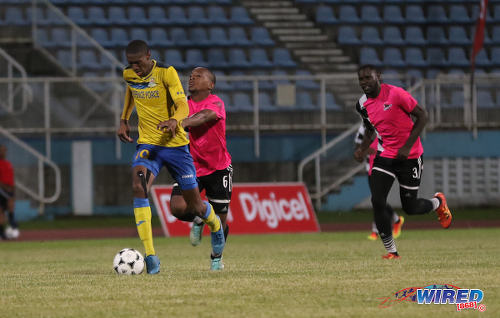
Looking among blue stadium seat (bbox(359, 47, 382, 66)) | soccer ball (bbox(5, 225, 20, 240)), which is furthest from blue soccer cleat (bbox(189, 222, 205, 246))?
blue stadium seat (bbox(359, 47, 382, 66))

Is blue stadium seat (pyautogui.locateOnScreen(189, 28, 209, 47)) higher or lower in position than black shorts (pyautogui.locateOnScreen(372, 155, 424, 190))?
higher

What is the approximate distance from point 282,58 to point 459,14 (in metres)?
5.46

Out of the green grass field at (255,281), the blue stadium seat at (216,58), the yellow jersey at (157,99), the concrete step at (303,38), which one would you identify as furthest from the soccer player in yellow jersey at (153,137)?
the concrete step at (303,38)

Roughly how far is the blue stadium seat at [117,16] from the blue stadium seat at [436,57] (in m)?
8.29

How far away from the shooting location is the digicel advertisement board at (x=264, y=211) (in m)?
17.1

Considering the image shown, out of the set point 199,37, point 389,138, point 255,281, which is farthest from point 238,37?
point 255,281

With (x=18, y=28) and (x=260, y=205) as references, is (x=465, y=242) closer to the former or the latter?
Result: (x=260, y=205)

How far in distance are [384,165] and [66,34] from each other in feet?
43.2

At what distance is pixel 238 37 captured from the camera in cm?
2584

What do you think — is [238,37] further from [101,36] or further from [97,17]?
[97,17]

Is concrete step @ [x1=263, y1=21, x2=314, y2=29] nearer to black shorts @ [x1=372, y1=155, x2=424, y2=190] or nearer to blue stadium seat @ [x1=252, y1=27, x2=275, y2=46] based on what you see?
blue stadium seat @ [x1=252, y1=27, x2=275, y2=46]

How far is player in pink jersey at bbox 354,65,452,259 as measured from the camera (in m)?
10.1

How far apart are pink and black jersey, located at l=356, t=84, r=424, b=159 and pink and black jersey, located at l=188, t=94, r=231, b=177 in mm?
1690

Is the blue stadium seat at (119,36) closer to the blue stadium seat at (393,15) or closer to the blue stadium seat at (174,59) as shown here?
the blue stadium seat at (174,59)
